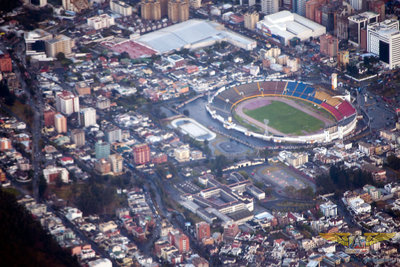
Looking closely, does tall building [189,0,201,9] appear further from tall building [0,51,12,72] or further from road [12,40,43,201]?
tall building [0,51,12,72]

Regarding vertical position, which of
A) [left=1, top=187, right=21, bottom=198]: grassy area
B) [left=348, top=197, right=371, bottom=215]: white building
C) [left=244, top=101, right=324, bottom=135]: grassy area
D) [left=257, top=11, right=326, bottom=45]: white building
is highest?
[left=1, top=187, right=21, bottom=198]: grassy area

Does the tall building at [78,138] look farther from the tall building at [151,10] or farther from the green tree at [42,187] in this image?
the tall building at [151,10]

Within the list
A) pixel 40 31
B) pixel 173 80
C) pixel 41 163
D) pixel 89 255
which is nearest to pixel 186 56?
pixel 173 80

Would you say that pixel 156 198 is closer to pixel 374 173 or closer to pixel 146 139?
pixel 146 139

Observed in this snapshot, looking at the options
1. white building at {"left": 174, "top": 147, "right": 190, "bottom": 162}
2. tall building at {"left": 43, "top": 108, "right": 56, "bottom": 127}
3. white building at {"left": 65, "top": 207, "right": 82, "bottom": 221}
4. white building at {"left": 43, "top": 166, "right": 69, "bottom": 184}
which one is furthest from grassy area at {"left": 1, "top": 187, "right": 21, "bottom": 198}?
white building at {"left": 174, "top": 147, "right": 190, "bottom": 162}

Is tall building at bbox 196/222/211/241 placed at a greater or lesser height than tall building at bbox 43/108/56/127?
lesser

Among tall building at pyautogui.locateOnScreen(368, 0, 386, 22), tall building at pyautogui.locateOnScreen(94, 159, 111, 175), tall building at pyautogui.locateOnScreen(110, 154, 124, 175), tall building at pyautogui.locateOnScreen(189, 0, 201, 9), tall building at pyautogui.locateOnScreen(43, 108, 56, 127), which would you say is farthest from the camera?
tall building at pyautogui.locateOnScreen(189, 0, 201, 9)

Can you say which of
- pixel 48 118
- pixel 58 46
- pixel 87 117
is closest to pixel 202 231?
pixel 87 117
